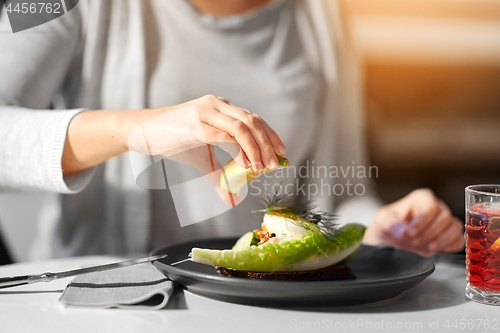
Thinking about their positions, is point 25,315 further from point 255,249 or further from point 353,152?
point 353,152

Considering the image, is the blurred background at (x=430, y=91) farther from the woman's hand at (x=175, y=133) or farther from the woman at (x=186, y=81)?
the woman's hand at (x=175, y=133)

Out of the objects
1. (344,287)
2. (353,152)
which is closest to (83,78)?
(353,152)

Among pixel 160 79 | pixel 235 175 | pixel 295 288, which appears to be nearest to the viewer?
pixel 295 288

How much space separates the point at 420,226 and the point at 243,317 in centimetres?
47

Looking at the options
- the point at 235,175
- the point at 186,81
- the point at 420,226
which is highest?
the point at 186,81

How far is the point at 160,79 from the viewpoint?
938mm

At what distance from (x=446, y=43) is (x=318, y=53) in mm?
311

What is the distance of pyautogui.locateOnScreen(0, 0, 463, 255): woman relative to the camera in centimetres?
87

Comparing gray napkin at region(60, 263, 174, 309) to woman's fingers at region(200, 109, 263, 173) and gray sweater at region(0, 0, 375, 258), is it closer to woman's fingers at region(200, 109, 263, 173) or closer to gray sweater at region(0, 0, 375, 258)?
woman's fingers at region(200, 109, 263, 173)

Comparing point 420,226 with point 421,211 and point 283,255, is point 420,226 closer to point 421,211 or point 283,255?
point 421,211

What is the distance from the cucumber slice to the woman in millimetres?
340

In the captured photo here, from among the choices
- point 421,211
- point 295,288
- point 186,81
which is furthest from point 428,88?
point 295,288

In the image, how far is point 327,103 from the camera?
107 cm

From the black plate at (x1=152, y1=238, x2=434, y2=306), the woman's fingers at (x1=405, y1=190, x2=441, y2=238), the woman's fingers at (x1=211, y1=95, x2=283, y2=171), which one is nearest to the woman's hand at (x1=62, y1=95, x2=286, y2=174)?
the woman's fingers at (x1=211, y1=95, x2=283, y2=171)
